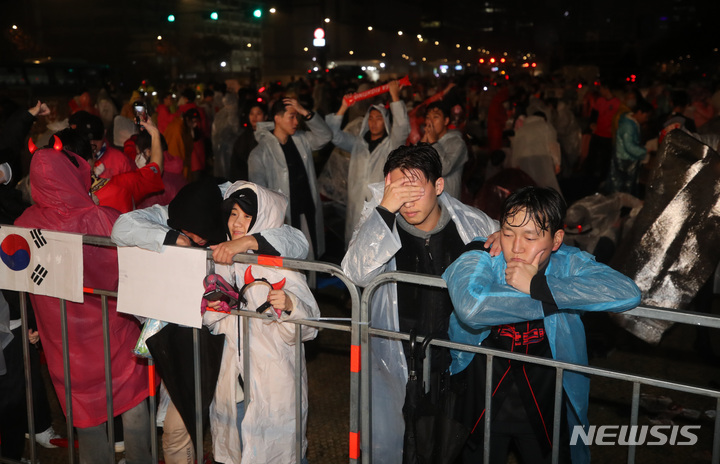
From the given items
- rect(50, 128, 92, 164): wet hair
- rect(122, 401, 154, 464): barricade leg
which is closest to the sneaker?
rect(122, 401, 154, 464): barricade leg

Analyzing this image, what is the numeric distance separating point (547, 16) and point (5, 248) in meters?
68.7

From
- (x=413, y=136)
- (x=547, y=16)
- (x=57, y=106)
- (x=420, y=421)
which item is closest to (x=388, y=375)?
(x=420, y=421)

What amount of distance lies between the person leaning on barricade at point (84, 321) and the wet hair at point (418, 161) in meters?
1.69

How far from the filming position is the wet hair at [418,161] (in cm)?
309

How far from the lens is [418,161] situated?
3100 mm

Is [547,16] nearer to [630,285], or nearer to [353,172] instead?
[353,172]

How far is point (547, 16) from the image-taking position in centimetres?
6525

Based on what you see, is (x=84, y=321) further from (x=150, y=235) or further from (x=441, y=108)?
(x=441, y=108)

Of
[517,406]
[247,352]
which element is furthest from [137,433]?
[517,406]

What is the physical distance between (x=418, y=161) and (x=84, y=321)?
205cm

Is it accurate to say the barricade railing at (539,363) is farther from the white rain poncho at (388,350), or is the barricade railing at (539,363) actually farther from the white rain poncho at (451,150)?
the white rain poncho at (451,150)

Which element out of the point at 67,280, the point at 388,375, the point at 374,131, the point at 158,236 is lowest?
the point at 388,375

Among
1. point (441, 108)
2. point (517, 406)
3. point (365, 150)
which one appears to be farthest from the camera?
point (365, 150)

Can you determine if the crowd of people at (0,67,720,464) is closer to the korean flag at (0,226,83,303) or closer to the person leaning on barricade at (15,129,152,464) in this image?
the person leaning on barricade at (15,129,152,464)
